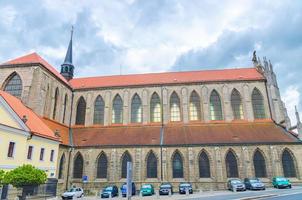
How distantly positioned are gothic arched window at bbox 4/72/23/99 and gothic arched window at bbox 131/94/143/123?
1697 cm

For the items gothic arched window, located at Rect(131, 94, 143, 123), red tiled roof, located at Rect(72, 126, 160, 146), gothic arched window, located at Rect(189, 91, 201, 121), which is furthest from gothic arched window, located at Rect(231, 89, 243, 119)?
gothic arched window, located at Rect(131, 94, 143, 123)

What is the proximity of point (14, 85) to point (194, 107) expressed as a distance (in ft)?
90.0

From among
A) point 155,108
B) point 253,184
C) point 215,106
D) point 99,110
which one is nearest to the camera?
point 253,184

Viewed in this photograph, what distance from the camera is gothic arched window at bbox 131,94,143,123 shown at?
3862cm

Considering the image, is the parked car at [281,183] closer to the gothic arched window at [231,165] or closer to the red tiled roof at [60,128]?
the gothic arched window at [231,165]

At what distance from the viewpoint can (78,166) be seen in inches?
1264

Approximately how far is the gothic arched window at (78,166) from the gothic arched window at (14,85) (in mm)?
11941

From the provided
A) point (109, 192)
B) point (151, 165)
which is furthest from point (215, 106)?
point (109, 192)

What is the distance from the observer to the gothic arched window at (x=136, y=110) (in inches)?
1521

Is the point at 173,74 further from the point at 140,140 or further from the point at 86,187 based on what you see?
the point at 86,187

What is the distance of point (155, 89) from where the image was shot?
3975 cm

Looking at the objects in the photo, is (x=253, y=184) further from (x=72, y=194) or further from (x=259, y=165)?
(x=72, y=194)

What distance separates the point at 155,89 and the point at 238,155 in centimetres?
1706

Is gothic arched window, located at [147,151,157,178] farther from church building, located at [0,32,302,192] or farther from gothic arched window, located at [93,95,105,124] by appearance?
gothic arched window, located at [93,95,105,124]
